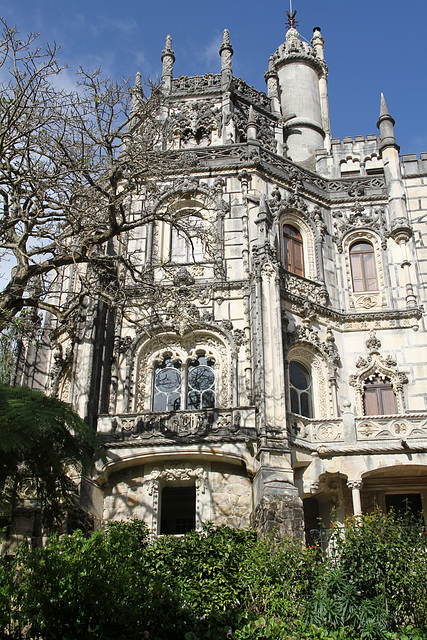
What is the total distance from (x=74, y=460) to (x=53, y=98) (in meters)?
8.96

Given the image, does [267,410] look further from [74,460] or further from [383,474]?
[74,460]

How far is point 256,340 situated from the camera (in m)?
20.4

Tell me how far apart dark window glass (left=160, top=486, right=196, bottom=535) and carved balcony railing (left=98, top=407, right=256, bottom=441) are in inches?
135

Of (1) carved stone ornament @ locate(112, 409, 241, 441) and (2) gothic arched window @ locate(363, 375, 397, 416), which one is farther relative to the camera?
(2) gothic arched window @ locate(363, 375, 397, 416)

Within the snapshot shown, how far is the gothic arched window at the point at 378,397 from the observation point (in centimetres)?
2258

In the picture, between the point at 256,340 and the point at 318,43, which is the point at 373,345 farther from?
the point at 318,43

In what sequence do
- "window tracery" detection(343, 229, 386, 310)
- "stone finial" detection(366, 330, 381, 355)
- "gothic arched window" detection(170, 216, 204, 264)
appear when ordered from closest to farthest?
"stone finial" detection(366, 330, 381, 355), "gothic arched window" detection(170, 216, 204, 264), "window tracery" detection(343, 229, 386, 310)

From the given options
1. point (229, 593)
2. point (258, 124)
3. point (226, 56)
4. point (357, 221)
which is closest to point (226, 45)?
point (226, 56)

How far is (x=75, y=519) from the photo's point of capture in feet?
59.3

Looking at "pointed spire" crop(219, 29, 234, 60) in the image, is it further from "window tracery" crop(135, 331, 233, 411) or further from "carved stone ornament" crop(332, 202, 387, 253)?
"window tracery" crop(135, 331, 233, 411)

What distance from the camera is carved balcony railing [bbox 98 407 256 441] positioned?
19.0 m

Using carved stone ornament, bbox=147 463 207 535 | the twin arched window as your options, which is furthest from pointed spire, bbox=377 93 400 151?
carved stone ornament, bbox=147 463 207 535

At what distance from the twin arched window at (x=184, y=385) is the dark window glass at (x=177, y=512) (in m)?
2.99

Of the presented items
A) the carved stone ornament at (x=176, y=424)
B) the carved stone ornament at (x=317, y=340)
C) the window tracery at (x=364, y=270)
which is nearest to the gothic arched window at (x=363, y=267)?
the window tracery at (x=364, y=270)
